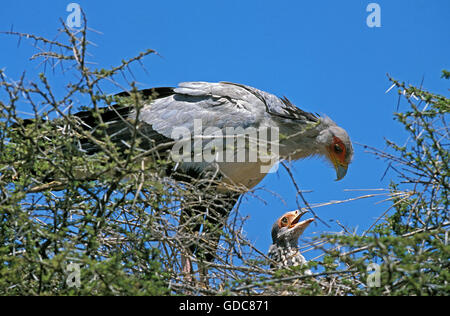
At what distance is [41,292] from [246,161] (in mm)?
2647

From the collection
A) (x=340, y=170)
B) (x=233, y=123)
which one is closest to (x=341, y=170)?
(x=340, y=170)

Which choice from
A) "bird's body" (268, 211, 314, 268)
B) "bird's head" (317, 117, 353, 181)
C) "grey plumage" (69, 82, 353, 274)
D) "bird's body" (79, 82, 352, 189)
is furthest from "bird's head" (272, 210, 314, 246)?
"bird's head" (317, 117, 353, 181)

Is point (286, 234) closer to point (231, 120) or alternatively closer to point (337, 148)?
point (337, 148)

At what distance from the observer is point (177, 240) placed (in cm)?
399

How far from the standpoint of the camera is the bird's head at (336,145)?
6.19m

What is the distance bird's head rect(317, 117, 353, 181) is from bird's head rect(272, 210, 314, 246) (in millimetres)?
610

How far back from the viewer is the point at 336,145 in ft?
20.4

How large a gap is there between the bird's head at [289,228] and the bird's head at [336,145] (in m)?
0.61

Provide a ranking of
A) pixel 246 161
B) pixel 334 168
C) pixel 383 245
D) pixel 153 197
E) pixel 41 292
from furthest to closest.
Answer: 1. pixel 334 168
2. pixel 246 161
3. pixel 153 197
4. pixel 41 292
5. pixel 383 245

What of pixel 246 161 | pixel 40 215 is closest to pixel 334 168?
pixel 246 161

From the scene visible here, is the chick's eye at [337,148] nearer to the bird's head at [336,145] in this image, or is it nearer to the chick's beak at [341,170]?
the bird's head at [336,145]

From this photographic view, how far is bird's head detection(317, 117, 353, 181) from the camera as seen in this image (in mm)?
6188

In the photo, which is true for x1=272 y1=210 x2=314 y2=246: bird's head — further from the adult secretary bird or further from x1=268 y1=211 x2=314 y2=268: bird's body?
the adult secretary bird
